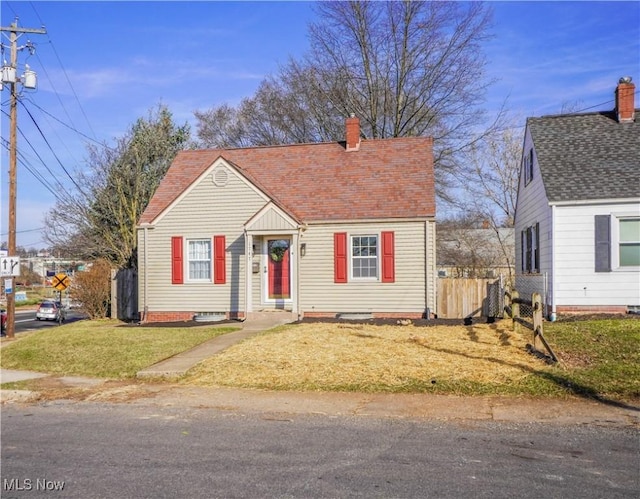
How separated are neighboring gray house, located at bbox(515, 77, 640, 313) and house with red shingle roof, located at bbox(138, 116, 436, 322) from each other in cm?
337

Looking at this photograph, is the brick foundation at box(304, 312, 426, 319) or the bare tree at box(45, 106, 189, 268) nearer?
the brick foundation at box(304, 312, 426, 319)

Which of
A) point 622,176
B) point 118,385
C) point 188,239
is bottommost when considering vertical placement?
point 118,385

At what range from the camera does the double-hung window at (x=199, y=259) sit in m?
19.5

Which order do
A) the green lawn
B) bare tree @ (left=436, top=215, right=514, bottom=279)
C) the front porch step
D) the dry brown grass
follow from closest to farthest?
the dry brown grass, the green lawn, the front porch step, bare tree @ (left=436, top=215, right=514, bottom=279)

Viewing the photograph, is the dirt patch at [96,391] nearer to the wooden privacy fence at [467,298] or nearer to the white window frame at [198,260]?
the white window frame at [198,260]

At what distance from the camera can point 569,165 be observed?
55.4ft

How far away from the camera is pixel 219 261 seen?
62.7 ft

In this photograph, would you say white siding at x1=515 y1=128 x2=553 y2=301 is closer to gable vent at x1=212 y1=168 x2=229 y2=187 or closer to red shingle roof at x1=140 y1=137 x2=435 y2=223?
red shingle roof at x1=140 y1=137 x2=435 y2=223

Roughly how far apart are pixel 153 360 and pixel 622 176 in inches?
502

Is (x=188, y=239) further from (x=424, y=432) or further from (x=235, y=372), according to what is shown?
(x=424, y=432)

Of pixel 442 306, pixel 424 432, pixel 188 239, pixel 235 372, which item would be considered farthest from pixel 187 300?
pixel 424 432

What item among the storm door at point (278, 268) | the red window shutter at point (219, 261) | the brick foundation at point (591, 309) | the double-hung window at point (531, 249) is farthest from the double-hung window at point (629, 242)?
the red window shutter at point (219, 261)

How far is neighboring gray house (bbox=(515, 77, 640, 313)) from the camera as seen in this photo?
612 inches

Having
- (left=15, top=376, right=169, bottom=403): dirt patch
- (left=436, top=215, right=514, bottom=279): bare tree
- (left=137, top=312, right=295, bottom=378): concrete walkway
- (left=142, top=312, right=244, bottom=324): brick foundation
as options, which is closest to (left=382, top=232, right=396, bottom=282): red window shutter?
(left=137, top=312, right=295, bottom=378): concrete walkway
